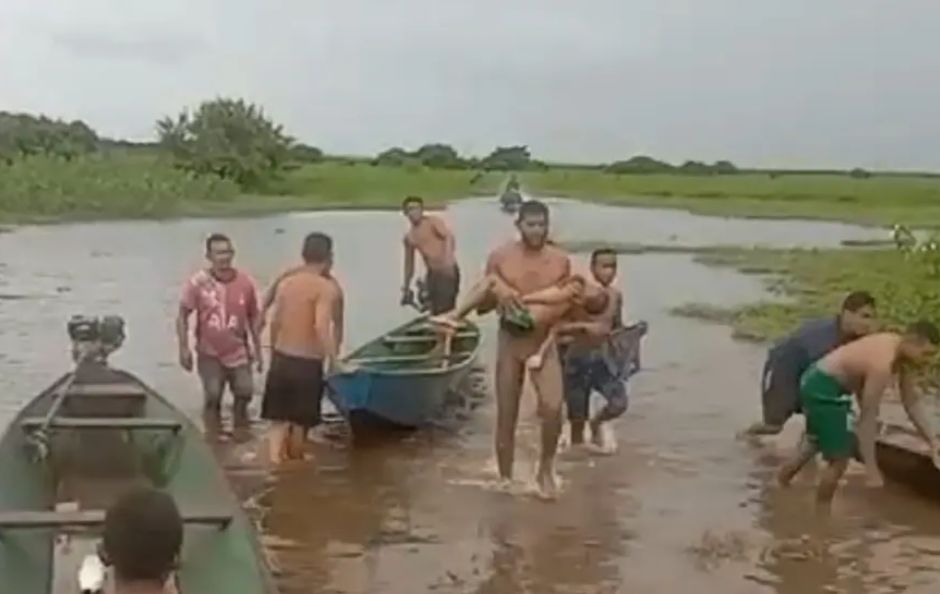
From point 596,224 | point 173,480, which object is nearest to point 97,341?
point 173,480

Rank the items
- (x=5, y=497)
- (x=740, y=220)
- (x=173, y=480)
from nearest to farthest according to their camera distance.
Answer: (x=5, y=497) < (x=173, y=480) < (x=740, y=220)

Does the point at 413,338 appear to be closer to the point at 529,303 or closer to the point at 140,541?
the point at 529,303

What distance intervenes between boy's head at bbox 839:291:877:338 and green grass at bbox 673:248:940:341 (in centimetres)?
726

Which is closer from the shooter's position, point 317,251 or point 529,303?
point 529,303

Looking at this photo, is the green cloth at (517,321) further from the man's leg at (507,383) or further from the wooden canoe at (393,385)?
the wooden canoe at (393,385)

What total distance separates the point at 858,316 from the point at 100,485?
4.62 m

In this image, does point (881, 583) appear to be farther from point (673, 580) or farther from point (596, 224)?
point (596, 224)

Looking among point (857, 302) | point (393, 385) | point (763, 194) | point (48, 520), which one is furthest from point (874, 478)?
point (763, 194)

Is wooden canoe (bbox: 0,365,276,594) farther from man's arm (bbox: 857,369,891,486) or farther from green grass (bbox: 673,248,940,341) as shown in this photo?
green grass (bbox: 673,248,940,341)

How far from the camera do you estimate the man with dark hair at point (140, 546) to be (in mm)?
3961

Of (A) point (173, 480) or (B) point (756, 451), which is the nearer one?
(A) point (173, 480)

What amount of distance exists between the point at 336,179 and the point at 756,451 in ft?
238

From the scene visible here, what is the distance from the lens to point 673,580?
8.80 metres

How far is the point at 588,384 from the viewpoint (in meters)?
11.9
